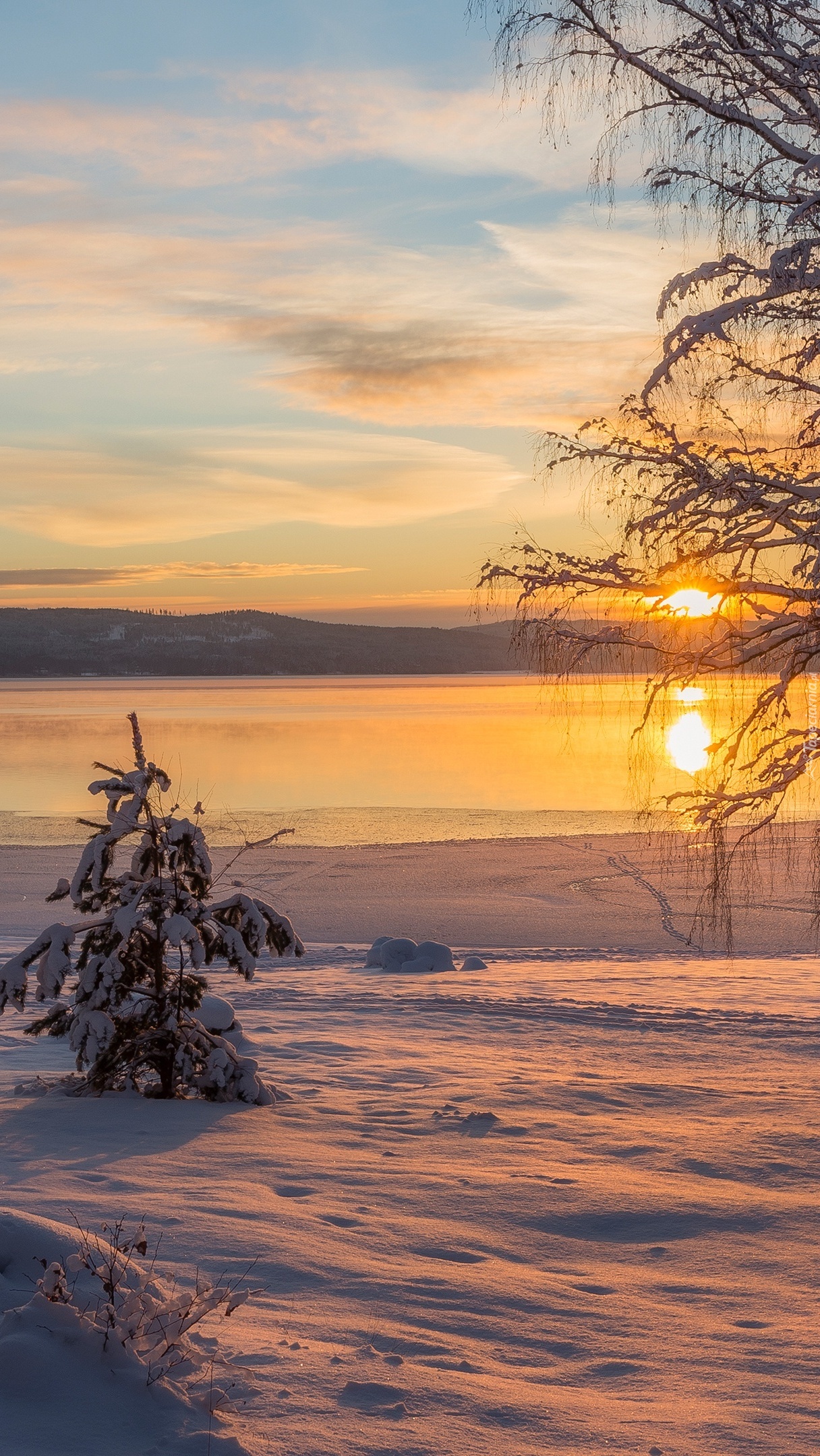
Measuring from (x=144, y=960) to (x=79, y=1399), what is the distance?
13.1 ft

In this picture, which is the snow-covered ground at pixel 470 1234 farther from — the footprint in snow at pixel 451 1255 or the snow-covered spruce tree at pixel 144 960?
the snow-covered spruce tree at pixel 144 960

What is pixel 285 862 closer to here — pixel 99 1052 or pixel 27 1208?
pixel 99 1052

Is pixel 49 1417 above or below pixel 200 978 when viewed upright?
below

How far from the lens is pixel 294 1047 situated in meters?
8.93

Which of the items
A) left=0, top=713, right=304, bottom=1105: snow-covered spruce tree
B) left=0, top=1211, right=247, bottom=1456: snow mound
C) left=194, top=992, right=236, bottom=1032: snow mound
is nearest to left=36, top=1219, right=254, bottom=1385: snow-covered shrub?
left=0, top=1211, right=247, bottom=1456: snow mound

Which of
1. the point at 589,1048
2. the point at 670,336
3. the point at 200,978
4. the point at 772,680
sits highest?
the point at 670,336

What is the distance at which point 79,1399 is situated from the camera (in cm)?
328

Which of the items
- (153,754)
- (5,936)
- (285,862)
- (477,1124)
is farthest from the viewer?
(153,754)

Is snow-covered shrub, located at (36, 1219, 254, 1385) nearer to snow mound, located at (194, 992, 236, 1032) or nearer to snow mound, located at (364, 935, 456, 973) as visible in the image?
snow mound, located at (194, 992, 236, 1032)

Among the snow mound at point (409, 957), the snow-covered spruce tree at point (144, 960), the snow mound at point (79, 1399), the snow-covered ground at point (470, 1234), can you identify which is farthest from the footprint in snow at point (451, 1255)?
the snow mound at point (409, 957)

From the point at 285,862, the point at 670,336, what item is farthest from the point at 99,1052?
the point at 285,862

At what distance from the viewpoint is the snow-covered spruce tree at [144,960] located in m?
6.81

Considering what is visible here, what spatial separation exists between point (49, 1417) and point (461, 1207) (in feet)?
8.06

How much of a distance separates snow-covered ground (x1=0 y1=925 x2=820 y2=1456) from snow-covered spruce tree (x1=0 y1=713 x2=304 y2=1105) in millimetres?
296
